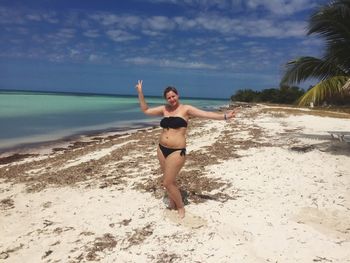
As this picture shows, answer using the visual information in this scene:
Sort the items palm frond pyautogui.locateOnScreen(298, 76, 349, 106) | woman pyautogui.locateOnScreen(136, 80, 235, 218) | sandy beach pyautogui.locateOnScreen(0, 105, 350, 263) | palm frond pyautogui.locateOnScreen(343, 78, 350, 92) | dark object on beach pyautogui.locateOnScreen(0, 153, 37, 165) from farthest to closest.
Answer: dark object on beach pyautogui.locateOnScreen(0, 153, 37, 165)
palm frond pyautogui.locateOnScreen(298, 76, 349, 106)
palm frond pyautogui.locateOnScreen(343, 78, 350, 92)
woman pyautogui.locateOnScreen(136, 80, 235, 218)
sandy beach pyautogui.locateOnScreen(0, 105, 350, 263)

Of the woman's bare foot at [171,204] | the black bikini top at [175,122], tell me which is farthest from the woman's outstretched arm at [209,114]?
the woman's bare foot at [171,204]

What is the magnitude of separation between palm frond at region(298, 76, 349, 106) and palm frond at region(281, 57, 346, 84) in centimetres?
63

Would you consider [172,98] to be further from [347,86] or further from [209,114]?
[347,86]

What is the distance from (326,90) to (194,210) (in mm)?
5597

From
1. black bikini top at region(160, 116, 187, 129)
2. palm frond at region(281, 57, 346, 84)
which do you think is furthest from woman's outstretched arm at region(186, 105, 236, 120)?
palm frond at region(281, 57, 346, 84)

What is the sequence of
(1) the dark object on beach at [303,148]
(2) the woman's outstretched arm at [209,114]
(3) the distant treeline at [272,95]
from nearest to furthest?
(2) the woman's outstretched arm at [209,114]
(1) the dark object on beach at [303,148]
(3) the distant treeline at [272,95]

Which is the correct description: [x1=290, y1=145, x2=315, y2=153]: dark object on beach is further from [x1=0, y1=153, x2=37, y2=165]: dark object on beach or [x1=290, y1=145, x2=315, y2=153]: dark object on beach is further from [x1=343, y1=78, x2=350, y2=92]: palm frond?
[x1=0, y1=153, x2=37, y2=165]: dark object on beach

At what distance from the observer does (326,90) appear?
10.2 metres

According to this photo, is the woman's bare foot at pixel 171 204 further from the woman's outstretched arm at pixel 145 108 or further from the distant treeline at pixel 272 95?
the distant treeline at pixel 272 95

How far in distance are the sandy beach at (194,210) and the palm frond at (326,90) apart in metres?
1.35

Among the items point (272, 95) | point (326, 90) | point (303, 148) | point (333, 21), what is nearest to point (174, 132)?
point (326, 90)

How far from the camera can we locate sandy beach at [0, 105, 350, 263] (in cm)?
528

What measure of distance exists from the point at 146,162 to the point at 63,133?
13.5 meters

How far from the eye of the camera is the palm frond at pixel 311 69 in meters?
11.0
